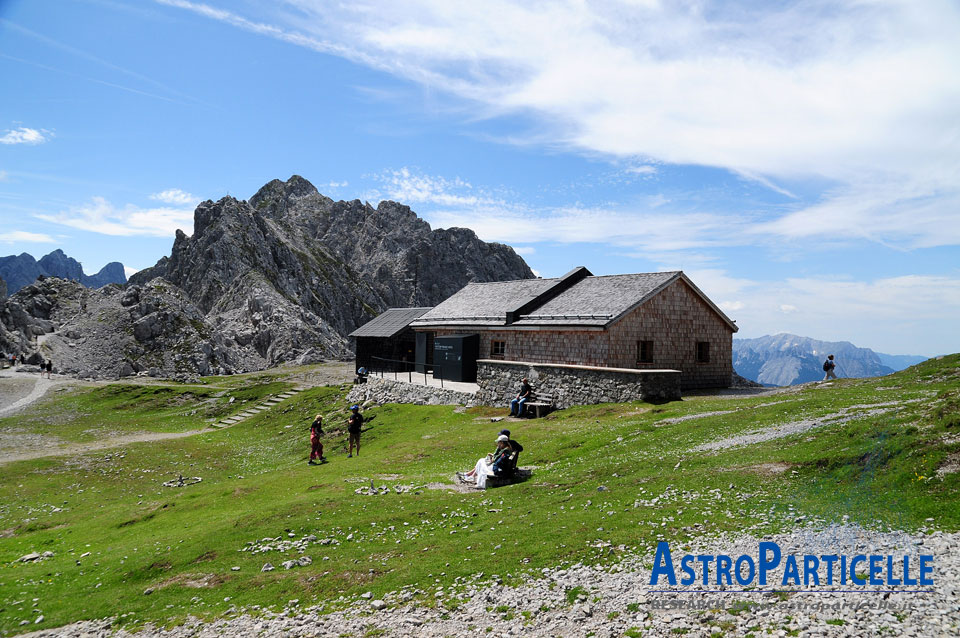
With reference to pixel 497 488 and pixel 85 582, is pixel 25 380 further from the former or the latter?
pixel 497 488

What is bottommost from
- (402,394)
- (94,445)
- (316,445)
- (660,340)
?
(94,445)

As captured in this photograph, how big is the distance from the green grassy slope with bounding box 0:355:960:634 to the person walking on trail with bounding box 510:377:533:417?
4.85m

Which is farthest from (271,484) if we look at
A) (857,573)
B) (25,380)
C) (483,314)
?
(25,380)

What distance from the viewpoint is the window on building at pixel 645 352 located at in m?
40.8

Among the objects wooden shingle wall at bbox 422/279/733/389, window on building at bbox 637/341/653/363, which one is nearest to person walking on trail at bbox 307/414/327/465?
wooden shingle wall at bbox 422/279/733/389

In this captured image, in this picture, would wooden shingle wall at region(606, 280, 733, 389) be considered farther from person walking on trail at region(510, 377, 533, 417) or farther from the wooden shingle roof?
person walking on trail at region(510, 377, 533, 417)

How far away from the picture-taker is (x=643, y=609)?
9781 mm

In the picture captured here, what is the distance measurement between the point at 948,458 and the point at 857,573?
18.7 ft

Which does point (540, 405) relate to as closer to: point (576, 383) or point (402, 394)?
point (576, 383)

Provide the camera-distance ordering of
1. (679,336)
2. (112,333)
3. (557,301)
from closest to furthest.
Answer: (679,336)
(557,301)
(112,333)

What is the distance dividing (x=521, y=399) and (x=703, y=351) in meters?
16.8

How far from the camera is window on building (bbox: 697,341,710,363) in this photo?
4338 centimetres

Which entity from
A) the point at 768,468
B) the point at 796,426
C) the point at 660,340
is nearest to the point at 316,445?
the point at 768,468

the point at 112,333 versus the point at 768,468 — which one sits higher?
the point at 112,333
